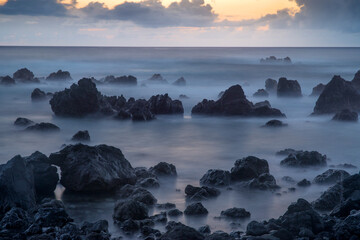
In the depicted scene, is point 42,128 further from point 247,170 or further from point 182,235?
point 182,235

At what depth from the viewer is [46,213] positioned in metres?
9.12

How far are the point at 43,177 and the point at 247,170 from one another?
16.7 feet

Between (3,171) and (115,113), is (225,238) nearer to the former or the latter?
(3,171)

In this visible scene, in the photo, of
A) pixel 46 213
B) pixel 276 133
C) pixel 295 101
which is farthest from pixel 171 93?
pixel 46 213

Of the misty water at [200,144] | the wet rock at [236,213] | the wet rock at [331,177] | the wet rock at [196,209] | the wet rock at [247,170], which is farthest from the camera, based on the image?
the wet rock at [247,170]

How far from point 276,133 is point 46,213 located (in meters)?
14.3

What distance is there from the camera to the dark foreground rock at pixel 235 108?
25422 mm

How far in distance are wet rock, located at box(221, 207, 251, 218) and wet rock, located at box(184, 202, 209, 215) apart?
0.40 m

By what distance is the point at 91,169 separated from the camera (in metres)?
11.5

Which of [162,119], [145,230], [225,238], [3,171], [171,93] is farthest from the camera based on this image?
[171,93]

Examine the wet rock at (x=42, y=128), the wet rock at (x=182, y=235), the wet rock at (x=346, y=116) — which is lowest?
the wet rock at (x=182, y=235)

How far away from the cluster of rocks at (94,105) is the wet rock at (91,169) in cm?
1224

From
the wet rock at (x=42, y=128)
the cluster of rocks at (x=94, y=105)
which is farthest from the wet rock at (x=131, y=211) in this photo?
the cluster of rocks at (x=94, y=105)

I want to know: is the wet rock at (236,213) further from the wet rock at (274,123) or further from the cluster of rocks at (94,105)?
the cluster of rocks at (94,105)
